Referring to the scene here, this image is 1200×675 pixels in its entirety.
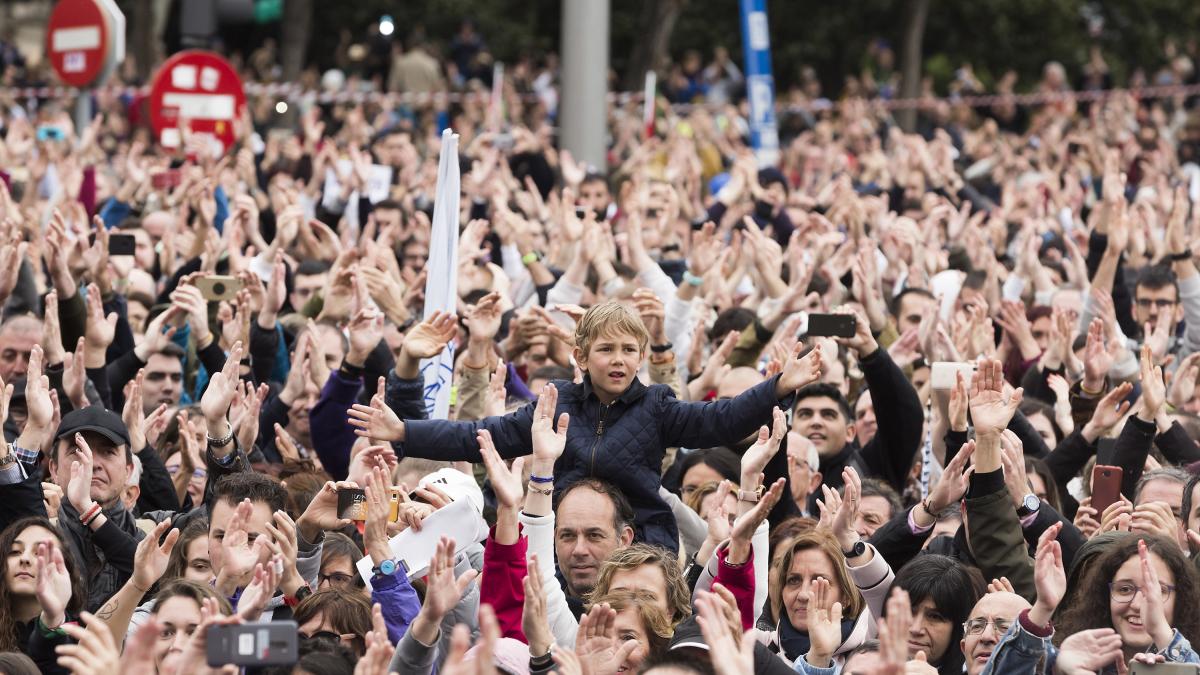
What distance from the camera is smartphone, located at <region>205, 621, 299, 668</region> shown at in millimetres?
4254

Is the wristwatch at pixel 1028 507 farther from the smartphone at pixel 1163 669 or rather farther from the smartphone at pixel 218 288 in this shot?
the smartphone at pixel 218 288

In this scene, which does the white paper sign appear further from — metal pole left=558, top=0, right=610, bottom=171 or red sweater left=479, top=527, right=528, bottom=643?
metal pole left=558, top=0, right=610, bottom=171

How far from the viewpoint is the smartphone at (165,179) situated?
1311cm

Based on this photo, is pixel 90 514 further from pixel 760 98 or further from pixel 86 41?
pixel 760 98

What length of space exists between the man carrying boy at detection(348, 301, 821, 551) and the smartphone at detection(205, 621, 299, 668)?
2.32 metres

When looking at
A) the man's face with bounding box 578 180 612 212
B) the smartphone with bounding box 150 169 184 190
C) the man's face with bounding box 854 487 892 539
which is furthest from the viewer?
the man's face with bounding box 578 180 612 212

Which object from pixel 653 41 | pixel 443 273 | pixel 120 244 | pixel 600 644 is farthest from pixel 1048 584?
pixel 653 41

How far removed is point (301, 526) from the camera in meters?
6.69

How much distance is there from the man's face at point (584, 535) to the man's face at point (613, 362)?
0.37 metres

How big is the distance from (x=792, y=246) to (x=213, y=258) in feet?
10.2

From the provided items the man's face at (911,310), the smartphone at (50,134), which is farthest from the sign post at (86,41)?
the man's face at (911,310)

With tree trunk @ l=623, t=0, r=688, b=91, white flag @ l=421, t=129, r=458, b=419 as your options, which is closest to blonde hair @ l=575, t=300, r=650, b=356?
white flag @ l=421, t=129, r=458, b=419

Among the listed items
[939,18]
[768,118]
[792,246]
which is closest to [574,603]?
[792,246]

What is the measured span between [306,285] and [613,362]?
4.51 m
